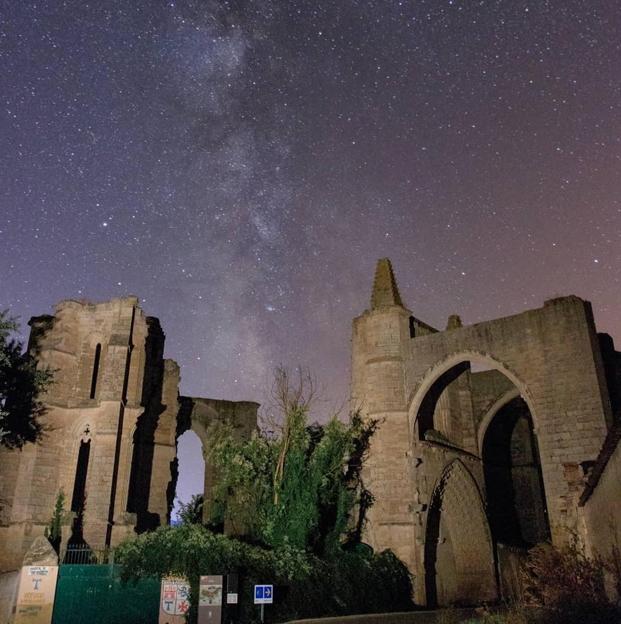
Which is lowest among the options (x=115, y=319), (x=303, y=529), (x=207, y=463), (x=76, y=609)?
(x=76, y=609)

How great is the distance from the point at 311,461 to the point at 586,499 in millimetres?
6880

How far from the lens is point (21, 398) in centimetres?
1809

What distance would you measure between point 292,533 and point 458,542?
7.94 metres

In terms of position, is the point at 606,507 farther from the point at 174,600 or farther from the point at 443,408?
the point at 443,408

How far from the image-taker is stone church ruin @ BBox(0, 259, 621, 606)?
16.1 metres

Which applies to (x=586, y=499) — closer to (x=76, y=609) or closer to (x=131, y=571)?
(x=131, y=571)

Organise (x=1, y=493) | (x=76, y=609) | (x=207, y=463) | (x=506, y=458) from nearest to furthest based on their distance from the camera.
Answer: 1. (x=76, y=609)
2. (x=1, y=493)
3. (x=207, y=463)
4. (x=506, y=458)

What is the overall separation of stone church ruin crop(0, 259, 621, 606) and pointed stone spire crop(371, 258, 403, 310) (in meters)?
0.05

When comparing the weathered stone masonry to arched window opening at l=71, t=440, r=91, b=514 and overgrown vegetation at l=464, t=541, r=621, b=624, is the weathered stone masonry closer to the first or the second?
arched window opening at l=71, t=440, r=91, b=514

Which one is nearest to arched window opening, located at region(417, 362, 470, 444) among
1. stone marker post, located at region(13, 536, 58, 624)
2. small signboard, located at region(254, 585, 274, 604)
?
small signboard, located at region(254, 585, 274, 604)

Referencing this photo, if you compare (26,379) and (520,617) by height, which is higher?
(26,379)

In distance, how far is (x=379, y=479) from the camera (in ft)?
60.3

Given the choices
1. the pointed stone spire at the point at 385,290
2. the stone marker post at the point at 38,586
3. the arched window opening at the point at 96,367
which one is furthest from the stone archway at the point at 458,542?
the arched window opening at the point at 96,367

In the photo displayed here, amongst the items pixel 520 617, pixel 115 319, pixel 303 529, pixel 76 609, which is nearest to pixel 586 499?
pixel 520 617
